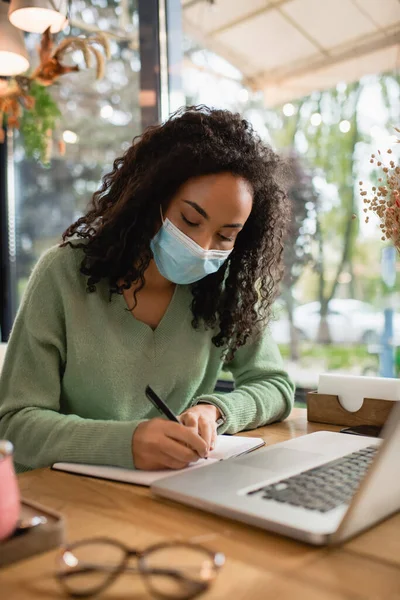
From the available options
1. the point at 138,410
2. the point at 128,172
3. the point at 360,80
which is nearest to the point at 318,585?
the point at 138,410

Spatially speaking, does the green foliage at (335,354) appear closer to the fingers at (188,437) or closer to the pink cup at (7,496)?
the fingers at (188,437)

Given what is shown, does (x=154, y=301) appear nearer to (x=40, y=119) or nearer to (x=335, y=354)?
(x=335, y=354)

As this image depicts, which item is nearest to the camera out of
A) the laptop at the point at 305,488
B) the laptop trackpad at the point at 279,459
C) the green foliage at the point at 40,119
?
the laptop at the point at 305,488

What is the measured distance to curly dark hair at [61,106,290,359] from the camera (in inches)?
52.3

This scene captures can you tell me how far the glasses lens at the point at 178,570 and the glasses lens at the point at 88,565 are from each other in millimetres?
36

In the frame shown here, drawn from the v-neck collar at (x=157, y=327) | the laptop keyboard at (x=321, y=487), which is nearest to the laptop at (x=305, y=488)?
the laptop keyboard at (x=321, y=487)

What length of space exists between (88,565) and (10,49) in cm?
188

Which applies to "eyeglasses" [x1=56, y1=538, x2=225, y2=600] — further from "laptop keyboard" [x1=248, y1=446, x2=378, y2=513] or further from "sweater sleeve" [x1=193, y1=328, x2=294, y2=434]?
"sweater sleeve" [x1=193, y1=328, x2=294, y2=434]

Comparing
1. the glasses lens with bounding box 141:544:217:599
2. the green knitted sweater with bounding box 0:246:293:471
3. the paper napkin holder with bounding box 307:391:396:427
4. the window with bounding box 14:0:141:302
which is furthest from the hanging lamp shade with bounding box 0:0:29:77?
the glasses lens with bounding box 141:544:217:599

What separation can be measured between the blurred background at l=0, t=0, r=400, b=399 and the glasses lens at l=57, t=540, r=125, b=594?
1.07 metres

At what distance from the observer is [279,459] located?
1.00m

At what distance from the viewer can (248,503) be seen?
79 centimetres

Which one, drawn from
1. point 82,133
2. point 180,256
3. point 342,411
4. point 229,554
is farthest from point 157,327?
point 82,133

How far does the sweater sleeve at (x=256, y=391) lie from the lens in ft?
4.20
